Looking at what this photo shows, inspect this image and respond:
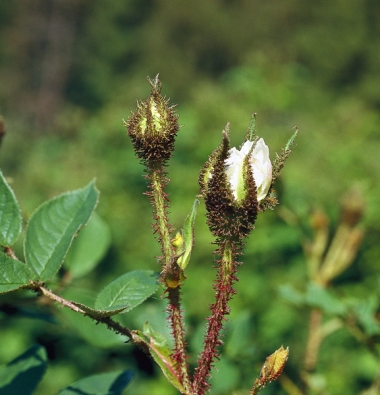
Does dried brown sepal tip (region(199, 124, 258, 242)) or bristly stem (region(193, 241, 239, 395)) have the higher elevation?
dried brown sepal tip (region(199, 124, 258, 242))

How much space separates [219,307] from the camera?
49 centimetres

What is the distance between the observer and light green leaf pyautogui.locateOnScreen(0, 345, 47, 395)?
2.07 feet

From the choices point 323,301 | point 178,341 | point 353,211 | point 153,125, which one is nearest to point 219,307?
point 178,341

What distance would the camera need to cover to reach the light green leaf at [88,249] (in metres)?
0.89

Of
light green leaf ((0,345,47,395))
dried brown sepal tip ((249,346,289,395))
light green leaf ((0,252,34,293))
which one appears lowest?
dried brown sepal tip ((249,346,289,395))

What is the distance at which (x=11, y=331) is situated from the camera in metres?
2.12

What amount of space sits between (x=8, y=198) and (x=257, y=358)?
60 cm

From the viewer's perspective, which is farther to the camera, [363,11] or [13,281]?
[363,11]

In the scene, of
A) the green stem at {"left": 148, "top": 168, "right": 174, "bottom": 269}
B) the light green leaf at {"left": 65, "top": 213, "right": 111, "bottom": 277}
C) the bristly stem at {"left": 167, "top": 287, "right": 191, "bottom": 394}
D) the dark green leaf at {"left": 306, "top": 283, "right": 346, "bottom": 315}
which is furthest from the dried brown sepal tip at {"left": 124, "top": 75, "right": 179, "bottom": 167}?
the dark green leaf at {"left": 306, "top": 283, "right": 346, "bottom": 315}

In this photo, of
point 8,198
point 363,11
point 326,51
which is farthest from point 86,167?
point 363,11

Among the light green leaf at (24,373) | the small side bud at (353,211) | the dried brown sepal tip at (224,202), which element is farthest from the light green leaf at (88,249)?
the small side bud at (353,211)

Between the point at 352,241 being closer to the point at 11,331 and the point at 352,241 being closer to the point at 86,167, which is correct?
the point at 11,331

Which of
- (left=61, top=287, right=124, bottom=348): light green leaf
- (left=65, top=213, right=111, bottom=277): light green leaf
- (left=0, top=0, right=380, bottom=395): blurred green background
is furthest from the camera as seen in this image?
(left=0, top=0, right=380, bottom=395): blurred green background

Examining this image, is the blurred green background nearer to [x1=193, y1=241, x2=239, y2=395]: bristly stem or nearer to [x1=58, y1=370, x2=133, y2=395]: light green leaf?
[x1=58, y1=370, x2=133, y2=395]: light green leaf
